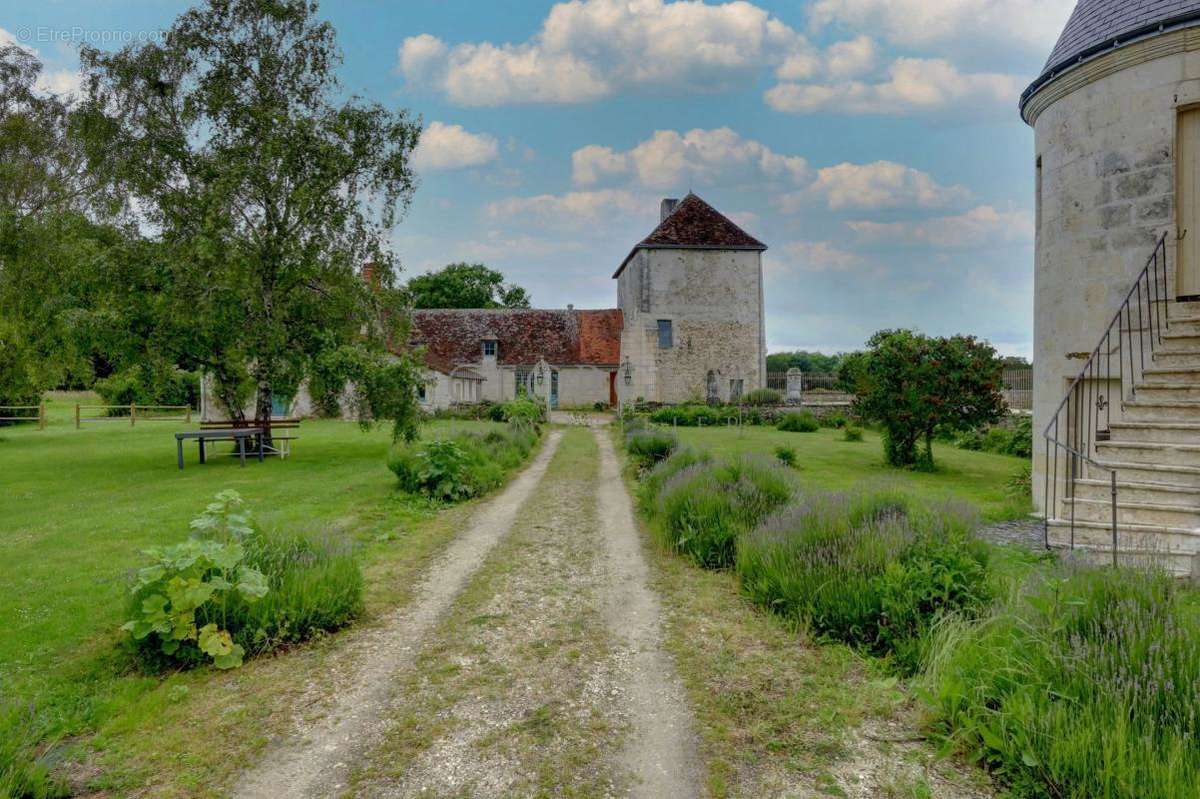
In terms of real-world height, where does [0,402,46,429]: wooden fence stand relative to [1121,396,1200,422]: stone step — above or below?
below

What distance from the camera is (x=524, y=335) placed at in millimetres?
40969

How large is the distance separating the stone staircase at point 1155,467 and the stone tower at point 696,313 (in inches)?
1152

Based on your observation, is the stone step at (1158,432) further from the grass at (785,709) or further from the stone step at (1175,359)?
the grass at (785,709)

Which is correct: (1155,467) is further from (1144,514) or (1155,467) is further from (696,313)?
(696,313)

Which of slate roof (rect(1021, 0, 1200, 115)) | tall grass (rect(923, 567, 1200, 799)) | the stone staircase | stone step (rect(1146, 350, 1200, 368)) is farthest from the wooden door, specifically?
tall grass (rect(923, 567, 1200, 799))

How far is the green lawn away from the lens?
10.8 meters

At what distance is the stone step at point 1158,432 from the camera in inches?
281

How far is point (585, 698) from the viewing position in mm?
4285

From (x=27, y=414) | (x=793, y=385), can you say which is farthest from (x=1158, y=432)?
(x=27, y=414)

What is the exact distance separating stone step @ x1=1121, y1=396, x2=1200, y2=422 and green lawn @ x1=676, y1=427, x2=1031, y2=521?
6.78 ft


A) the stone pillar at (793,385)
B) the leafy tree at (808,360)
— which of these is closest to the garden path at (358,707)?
the stone pillar at (793,385)

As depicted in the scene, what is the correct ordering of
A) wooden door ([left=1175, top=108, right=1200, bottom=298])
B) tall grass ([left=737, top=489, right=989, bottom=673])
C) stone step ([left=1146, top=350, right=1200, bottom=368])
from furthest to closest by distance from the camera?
wooden door ([left=1175, top=108, right=1200, bottom=298]) < stone step ([left=1146, top=350, right=1200, bottom=368]) < tall grass ([left=737, top=489, right=989, bottom=673])

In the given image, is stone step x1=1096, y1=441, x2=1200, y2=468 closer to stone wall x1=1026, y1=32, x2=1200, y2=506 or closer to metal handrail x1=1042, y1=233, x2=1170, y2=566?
metal handrail x1=1042, y1=233, x2=1170, y2=566

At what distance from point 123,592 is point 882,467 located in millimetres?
14720
